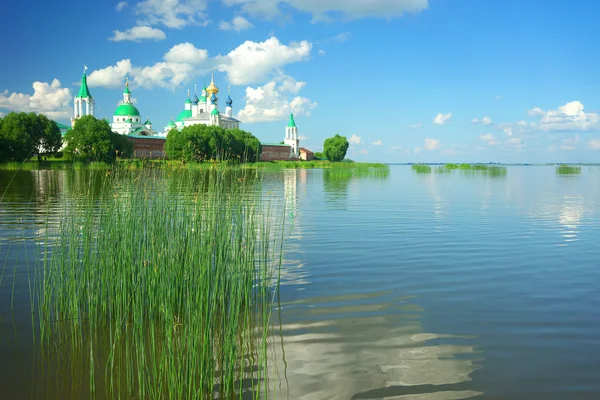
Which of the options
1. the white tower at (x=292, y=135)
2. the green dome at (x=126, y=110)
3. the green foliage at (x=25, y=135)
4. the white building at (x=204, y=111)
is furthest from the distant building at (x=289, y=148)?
the green foliage at (x=25, y=135)

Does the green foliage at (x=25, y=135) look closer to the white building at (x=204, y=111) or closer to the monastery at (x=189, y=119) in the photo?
the monastery at (x=189, y=119)

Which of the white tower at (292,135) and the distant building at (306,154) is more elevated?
the white tower at (292,135)

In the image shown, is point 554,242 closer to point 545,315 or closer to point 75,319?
point 545,315

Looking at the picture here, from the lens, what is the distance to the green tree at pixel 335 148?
8694cm

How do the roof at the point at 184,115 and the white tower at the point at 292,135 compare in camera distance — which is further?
the white tower at the point at 292,135

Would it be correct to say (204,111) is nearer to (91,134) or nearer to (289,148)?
(289,148)

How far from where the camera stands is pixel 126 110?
345 feet

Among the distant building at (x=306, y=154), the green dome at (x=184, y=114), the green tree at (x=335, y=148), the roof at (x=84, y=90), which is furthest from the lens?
the distant building at (x=306, y=154)

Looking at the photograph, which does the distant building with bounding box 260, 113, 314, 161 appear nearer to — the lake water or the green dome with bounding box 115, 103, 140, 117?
the green dome with bounding box 115, 103, 140, 117

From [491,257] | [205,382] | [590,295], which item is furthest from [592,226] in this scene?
[205,382]

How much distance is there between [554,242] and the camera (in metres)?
9.48

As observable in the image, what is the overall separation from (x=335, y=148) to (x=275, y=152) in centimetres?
2447

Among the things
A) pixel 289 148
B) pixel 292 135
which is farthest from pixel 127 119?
pixel 292 135

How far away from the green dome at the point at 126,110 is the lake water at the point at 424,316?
101 metres
